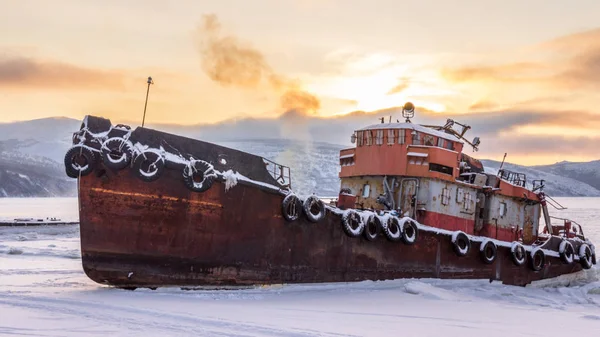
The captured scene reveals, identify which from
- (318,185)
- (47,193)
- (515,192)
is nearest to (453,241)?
(515,192)

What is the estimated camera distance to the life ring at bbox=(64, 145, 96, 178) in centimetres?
1111

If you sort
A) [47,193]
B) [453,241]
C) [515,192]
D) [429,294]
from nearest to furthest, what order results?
[429,294]
[453,241]
[515,192]
[47,193]

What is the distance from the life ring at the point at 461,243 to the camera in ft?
53.2

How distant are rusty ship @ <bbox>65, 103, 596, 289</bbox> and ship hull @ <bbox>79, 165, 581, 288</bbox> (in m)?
0.02

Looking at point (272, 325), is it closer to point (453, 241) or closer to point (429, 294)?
point (429, 294)

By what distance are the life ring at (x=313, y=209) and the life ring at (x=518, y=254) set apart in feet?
26.5

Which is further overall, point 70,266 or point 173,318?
point 70,266

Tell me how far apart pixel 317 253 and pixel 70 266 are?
8.31 m

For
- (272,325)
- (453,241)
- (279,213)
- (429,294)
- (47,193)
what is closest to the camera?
(272,325)

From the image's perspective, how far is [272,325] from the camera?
28.9 ft

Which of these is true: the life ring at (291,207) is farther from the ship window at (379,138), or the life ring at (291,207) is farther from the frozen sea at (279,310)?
the ship window at (379,138)

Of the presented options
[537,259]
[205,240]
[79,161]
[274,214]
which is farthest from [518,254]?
[79,161]

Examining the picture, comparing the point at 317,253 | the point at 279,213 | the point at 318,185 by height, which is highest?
the point at 318,185

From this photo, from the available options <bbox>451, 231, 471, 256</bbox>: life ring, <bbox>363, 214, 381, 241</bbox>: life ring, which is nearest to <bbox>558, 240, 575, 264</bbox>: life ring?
<bbox>451, 231, 471, 256</bbox>: life ring
